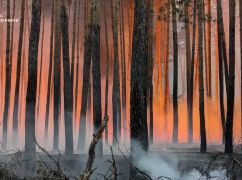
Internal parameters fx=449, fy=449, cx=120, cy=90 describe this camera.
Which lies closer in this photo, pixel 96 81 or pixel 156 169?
pixel 156 169

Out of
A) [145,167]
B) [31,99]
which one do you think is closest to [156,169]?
[145,167]

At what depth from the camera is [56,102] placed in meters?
22.3

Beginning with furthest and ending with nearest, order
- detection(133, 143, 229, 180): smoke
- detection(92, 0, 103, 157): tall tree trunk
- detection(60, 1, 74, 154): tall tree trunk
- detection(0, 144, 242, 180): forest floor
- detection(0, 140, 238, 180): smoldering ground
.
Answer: detection(60, 1, 74, 154): tall tree trunk
detection(92, 0, 103, 157): tall tree trunk
detection(0, 144, 242, 180): forest floor
detection(133, 143, 229, 180): smoke
detection(0, 140, 238, 180): smoldering ground

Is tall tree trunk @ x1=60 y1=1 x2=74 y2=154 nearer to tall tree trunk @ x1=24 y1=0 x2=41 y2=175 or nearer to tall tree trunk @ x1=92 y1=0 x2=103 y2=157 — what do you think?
tall tree trunk @ x1=92 y1=0 x2=103 y2=157

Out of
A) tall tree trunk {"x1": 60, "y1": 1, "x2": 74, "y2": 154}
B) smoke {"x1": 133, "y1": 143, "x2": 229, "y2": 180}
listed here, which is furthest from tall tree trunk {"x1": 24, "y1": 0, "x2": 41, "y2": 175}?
tall tree trunk {"x1": 60, "y1": 1, "x2": 74, "y2": 154}

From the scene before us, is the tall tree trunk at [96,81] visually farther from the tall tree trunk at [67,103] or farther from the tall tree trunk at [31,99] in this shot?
the tall tree trunk at [31,99]

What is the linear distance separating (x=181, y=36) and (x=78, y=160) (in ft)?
74.5

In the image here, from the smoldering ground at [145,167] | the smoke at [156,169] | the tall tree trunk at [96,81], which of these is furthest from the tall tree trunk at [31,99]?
the smoke at [156,169]

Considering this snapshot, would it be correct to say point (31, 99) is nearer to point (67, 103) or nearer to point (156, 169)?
point (156, 169)

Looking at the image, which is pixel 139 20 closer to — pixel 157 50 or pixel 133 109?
pixel 133 109

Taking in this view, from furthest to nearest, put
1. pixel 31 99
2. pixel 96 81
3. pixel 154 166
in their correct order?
pixel 96 81 < pixel 31 99 < pixel 154 166

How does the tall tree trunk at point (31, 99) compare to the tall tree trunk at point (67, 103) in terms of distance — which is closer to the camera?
the tall tree trunk at point (31, 99)

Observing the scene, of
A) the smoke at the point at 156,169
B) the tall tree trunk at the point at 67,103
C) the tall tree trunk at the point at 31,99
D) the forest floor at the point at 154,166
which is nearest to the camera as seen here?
the smoke at the point at 156,169

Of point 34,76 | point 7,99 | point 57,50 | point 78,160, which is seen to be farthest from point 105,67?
point 34,76
